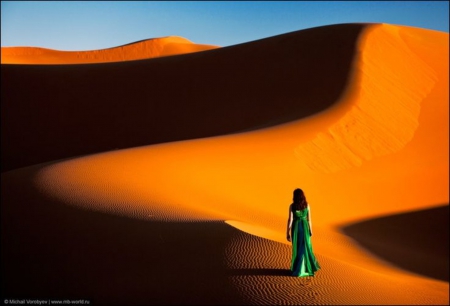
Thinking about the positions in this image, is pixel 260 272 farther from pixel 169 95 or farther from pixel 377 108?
pixel 169 95

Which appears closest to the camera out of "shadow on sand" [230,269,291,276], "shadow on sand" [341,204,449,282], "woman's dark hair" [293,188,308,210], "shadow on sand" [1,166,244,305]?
"shadow on sand" [1,166,244,305]

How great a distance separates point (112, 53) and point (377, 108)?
56576mm

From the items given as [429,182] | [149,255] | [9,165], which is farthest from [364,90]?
[149,255]

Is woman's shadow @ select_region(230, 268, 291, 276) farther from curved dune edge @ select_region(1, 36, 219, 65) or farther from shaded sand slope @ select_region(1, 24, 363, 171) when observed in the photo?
curved dune edge @ select_region(1, 36, 219, 65)

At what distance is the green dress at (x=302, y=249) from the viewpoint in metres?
6.05

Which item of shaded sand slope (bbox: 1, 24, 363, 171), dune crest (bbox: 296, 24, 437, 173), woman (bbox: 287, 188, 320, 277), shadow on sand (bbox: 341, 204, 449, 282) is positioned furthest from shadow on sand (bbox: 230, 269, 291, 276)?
shaded sand slope (bbox: 1, 24, 363, 171)

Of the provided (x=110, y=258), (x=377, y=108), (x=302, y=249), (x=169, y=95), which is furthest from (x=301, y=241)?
(x=169, y=95)

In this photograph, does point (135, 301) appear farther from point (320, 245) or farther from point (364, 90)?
point (364, 90)

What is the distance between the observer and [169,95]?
2477cm

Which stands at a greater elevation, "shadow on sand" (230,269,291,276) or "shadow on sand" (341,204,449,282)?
"shadow on sand" (341,204,449,282)

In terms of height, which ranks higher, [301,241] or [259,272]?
[301,241]

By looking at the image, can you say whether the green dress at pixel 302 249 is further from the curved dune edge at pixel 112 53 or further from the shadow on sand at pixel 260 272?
the curved dune edge at pixel 112 53

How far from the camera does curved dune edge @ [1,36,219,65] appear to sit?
68.7m

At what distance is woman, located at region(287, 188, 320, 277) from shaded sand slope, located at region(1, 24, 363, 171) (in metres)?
12.3
